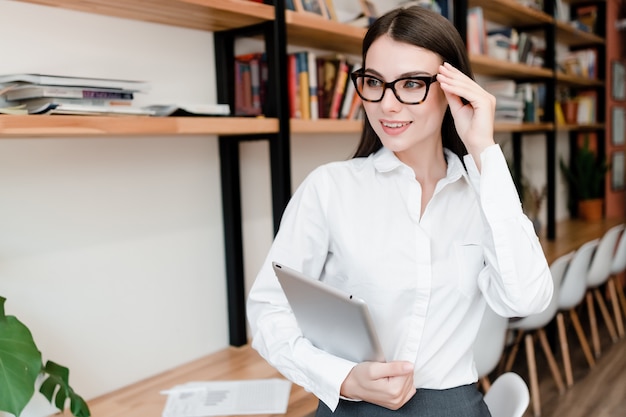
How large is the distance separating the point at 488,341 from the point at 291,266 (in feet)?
4.61

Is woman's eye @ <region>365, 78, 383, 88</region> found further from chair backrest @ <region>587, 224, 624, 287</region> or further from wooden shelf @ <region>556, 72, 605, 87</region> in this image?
wooden shelf @ <region>556, 72, 605, 87</region>

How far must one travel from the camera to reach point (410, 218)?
4.28 ft

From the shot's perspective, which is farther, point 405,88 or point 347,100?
point 347,100

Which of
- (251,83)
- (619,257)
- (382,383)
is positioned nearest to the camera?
(382,383)

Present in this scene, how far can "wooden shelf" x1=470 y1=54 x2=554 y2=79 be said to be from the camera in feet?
10.1

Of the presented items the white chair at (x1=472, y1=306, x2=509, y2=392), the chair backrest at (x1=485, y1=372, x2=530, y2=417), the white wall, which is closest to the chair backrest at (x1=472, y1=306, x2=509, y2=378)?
the white chair at (x1=472, y1=306, x2=509, y2=392)

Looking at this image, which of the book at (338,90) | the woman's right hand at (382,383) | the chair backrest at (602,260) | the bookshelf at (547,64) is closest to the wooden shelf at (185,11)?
the book at (338,90)

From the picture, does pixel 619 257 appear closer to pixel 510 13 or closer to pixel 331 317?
pixel 510 13

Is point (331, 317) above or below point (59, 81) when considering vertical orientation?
below

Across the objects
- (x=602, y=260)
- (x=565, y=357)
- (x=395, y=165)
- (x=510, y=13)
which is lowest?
(x=565, y=357)

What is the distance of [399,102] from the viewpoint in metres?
1.21

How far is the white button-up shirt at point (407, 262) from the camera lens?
1.18 m

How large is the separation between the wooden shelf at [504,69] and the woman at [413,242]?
1.82m

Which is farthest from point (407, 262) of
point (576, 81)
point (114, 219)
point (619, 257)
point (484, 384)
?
point (576, 81)
